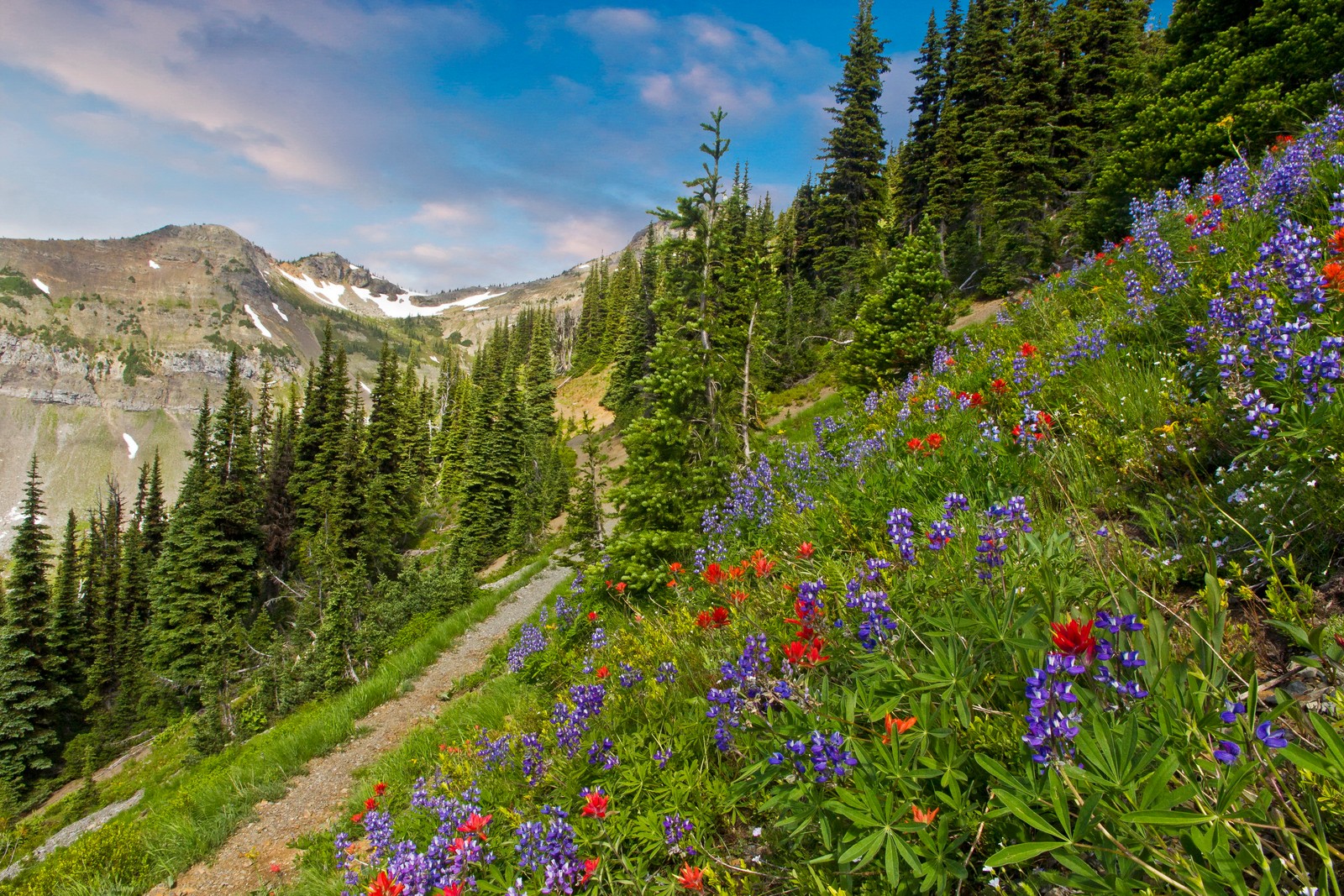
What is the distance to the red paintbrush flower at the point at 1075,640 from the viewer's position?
1.54 meters

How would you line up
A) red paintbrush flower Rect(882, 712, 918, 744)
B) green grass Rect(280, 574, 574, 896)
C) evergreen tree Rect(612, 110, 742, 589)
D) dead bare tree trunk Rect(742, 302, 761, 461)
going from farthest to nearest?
dead bare tree trunk Rect(742, 302, 761, 461), evergreen tree Rect(612, 110, 742, 589), green grass Rect(280, 574, 574, 896), red paintbrush flower Rect(882, 712, 918, 744)

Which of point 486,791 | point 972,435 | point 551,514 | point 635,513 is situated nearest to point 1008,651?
point 972,435

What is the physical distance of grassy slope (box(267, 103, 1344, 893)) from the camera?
1.42 metres

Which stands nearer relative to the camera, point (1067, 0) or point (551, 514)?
point (1067, 0)

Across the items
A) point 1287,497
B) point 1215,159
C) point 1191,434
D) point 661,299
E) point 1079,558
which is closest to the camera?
point 1287,497

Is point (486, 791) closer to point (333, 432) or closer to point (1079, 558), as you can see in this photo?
point (1079, 558)

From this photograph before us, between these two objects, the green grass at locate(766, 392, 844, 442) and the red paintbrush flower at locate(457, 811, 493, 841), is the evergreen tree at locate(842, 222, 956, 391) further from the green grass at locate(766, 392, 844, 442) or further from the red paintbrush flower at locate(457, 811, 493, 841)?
the red paintbrush flower at locate(457, 811, 493, 841)

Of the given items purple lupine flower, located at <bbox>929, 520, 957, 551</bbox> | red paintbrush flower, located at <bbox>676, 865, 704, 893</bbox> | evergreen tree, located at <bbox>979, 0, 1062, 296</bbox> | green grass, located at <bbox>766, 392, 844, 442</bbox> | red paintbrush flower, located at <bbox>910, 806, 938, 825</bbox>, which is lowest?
red paintbrush flower, located at <bbox>676, 865, 704, 893</bbox>

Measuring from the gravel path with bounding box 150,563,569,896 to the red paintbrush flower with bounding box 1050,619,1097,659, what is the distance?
9266 millimetres

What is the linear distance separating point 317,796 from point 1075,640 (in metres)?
11.2

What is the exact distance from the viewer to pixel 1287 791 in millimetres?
1399

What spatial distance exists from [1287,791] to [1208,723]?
23cm

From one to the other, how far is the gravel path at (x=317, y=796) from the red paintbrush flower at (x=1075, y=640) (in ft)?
30.4

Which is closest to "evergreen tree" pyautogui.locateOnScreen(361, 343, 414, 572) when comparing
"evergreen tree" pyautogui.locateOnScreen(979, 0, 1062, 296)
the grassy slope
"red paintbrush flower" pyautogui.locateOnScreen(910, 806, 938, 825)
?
the grassy slope
